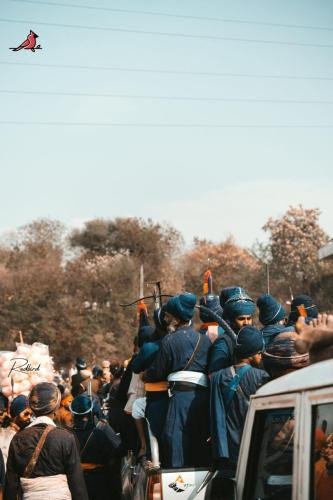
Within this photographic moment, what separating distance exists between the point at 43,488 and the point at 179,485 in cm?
140

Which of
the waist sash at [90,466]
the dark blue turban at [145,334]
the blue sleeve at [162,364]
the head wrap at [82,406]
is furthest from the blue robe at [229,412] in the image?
the head wrap at [82,406]

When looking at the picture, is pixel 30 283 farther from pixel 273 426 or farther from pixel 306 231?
pixel 273 426

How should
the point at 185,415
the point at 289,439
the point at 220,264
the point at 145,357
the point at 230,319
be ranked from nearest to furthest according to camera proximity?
1. the point at 289,439
2. the point at 185,415
3. the point at 230,319
4. the point at 145,357
5. the point at 220,264

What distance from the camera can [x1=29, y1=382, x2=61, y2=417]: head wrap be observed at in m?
6.44

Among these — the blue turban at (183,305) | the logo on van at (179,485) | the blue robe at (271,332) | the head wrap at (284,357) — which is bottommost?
the logo on van at (179,485)

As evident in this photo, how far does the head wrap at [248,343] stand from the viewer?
601 cm

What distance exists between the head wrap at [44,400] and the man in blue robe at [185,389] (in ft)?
2.62

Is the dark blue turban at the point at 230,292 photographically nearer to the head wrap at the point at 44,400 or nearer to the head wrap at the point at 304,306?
the head wrap at the point at 304,306

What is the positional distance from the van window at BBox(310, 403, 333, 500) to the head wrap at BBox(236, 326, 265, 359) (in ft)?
8.48

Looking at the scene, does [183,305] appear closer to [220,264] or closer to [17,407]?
[17,407]

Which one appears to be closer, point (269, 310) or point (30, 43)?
point (269, 310)

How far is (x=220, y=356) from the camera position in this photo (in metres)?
6.30

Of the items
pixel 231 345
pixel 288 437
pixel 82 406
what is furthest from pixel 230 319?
pixel 288 437

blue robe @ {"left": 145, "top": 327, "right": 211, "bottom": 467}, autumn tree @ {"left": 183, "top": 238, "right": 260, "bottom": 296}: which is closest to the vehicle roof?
blue robe @ {"left": 145, "top": 327, "right": 211, "bottom": 467}
